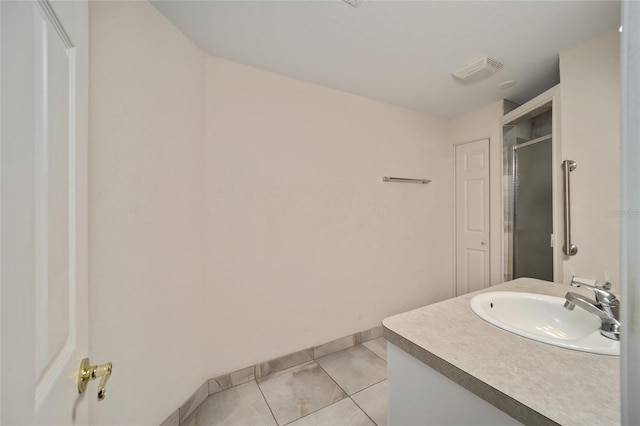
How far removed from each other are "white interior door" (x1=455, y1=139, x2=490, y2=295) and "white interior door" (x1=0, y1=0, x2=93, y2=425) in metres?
2.94

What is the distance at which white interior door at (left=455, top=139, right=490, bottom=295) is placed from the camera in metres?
2.54

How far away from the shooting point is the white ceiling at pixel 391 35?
1277 millimetres

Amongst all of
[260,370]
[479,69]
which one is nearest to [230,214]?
[260,370]

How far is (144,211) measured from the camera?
1.19 m

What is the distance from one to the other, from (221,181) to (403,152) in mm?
1761

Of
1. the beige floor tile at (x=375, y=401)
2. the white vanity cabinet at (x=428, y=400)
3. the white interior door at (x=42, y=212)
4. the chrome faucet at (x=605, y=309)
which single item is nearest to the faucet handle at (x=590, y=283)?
the chrome faucet at (x=605, y=309)

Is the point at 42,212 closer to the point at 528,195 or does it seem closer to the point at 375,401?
the point at 375,401

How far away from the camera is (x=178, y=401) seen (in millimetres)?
1396

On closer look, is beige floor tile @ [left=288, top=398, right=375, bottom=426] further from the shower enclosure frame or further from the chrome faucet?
the shower enclosure frame

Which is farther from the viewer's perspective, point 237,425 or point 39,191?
point 237,425

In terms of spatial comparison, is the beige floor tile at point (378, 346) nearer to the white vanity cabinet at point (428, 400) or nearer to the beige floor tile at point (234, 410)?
the beige floor tile at point (234, 410)

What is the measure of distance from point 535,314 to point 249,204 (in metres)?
1.70

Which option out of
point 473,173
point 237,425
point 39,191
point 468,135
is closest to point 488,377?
point 39,191

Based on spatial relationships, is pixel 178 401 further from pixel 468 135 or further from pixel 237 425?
pixel 468 135
